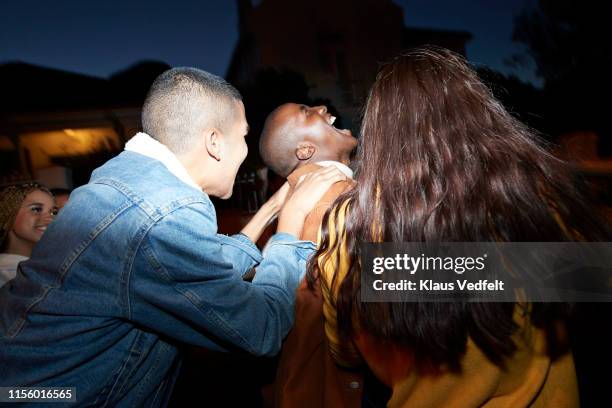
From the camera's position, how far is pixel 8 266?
108 inches

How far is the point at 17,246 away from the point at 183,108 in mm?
2570

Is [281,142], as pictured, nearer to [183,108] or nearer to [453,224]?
[183,108]

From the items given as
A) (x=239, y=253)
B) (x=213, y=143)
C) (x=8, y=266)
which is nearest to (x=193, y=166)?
(x=213, y=143)

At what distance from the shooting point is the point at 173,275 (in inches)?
44.0

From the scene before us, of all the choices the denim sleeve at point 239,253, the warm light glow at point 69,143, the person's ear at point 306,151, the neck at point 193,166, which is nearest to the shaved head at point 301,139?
the person's ear at point 306,151

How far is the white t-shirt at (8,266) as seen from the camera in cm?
265

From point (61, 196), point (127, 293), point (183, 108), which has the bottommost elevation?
point (127, 293)

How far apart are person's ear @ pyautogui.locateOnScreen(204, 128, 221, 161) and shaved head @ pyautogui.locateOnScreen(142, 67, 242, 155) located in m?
0.03

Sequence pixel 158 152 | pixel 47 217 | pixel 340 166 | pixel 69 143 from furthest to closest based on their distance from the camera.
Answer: pixel 69 143 → pixel 47 217 → pixel 340 166 → pixel 158 152

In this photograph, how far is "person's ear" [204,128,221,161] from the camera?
155 cm

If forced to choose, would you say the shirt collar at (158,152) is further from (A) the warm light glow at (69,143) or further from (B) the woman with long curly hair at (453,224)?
(A) the warm light glow at (69,143)

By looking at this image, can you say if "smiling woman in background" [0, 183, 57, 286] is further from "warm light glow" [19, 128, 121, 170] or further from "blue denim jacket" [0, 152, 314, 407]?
"warm light glow" [19, 128, 121, 170]

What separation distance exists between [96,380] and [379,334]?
108 centimetres

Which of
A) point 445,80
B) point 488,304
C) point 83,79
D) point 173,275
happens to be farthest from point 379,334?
point 83,79
